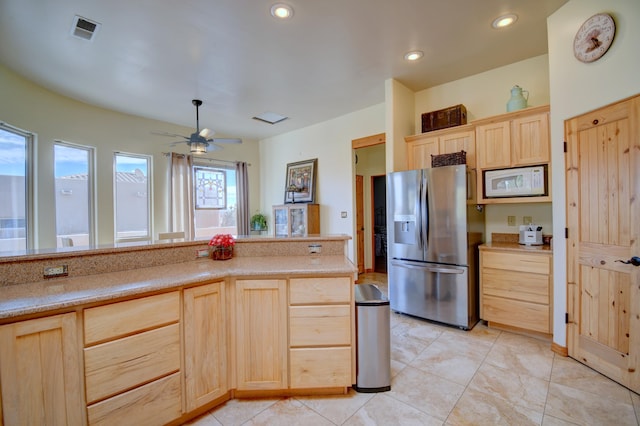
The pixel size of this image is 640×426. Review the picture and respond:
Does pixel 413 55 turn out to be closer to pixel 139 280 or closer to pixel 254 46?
pixel 254 46

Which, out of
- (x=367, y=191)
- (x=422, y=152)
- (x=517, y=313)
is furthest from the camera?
(x=367, y=191)

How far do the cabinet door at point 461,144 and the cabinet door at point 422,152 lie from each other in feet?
0.28

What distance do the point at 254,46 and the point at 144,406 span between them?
3075mm

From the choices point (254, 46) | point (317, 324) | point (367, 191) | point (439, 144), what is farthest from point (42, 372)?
point (367, 191)

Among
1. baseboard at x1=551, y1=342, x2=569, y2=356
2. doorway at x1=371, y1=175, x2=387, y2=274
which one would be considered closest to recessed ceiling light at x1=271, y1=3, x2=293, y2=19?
baseboard at x1=551, y1=342, x2=569, y2=356

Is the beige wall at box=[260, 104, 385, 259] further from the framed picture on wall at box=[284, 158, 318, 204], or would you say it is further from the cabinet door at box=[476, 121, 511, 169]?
the cabinet door at box=[476, 121, 511, 169]

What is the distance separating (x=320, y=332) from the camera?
1843 millimetres

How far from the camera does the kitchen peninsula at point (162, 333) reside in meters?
1.24

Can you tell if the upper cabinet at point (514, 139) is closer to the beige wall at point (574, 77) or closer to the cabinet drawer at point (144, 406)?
the beige wall at point (574, 77)

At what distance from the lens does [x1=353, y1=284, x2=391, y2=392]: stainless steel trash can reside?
190 cm

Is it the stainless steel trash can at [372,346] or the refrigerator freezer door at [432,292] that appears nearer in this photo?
the stainless steel trash can at [372,346]

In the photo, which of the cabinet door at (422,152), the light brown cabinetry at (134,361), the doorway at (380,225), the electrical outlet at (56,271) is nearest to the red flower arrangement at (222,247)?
the light brown cabinetry at (134,361)

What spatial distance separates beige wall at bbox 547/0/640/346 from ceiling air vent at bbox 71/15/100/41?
13.5 feet

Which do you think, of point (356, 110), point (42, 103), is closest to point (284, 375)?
point (356, 110)
